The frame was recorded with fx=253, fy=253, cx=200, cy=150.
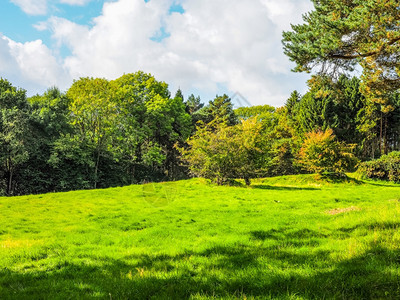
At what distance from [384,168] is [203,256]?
92.4 ft

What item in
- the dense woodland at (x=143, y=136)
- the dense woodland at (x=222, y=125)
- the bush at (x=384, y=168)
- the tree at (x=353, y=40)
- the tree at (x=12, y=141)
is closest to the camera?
the tree at (x=353, y=40)

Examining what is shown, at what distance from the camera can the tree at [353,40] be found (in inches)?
341

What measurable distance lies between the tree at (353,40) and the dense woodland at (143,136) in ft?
4.32

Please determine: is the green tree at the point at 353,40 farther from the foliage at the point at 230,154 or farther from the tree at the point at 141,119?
the tree at the point at 141,119

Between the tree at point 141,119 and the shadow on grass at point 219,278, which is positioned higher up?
the tree at point 141,119

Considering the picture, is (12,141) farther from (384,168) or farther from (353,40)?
(384,168)

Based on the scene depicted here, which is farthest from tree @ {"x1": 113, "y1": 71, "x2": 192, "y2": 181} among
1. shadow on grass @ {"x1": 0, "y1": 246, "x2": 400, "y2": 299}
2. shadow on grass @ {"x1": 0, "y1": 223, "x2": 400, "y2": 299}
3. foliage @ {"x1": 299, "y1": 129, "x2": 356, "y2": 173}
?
shadow on grass @ {"x1": 0, "y1": 246, "x2": 400, "y2": 299}

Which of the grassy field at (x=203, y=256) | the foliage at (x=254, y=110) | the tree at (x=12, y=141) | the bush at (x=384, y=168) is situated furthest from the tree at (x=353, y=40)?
the foliage at (x=254, y=110)

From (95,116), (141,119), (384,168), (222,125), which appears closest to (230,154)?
(222,125)

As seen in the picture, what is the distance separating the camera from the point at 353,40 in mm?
10211

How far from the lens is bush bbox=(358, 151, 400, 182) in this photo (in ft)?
81.8

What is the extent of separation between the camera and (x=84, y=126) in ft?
97.5

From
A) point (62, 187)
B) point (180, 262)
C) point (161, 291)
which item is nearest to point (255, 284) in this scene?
point (161, 291)

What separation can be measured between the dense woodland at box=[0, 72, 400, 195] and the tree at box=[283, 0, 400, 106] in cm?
132
